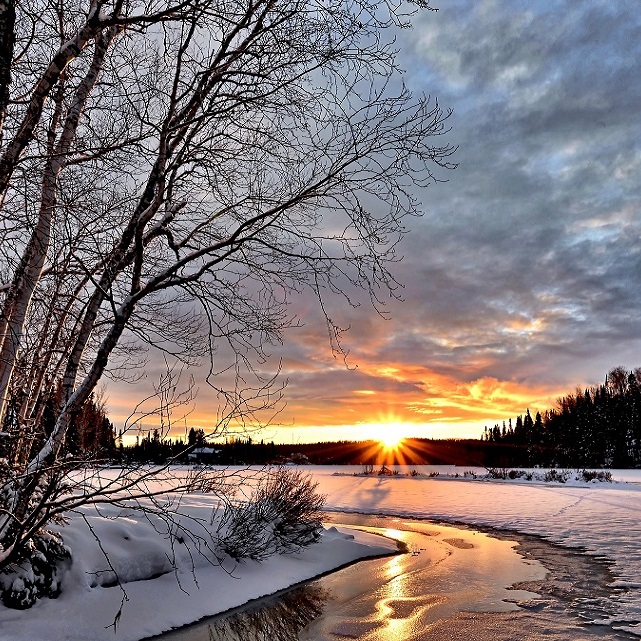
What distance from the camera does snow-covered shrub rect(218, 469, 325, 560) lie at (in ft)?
37.6

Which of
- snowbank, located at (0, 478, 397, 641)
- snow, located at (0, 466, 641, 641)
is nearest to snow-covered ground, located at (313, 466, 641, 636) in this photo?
snow, located at (0, 466, 641, 641)

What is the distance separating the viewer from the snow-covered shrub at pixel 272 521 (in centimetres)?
1146

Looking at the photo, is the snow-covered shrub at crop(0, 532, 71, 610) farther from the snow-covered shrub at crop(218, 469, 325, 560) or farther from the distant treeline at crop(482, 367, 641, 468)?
the distant treeline at crop(482, 367, 641, 468)

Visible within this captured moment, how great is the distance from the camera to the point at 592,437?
69.8m

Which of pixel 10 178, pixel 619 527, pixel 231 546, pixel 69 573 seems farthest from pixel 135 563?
pixel 619 527

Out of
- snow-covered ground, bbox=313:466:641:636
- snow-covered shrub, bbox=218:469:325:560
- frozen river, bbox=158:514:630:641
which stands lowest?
frozen river, bbox=158:514:630:641

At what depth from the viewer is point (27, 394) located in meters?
7.57

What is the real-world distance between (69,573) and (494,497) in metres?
22.7

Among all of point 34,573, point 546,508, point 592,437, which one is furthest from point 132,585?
point 592,437

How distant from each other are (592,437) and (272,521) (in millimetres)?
67374

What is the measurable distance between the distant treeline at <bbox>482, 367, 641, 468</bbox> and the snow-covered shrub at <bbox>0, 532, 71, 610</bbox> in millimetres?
63657

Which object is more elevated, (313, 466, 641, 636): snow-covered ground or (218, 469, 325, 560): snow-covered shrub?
(218, 469, 325, 560): snow-covered shrub

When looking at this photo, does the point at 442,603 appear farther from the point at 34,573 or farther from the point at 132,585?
the point at 34,573

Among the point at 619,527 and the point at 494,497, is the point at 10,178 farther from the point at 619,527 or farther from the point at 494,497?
the point at 494,497
